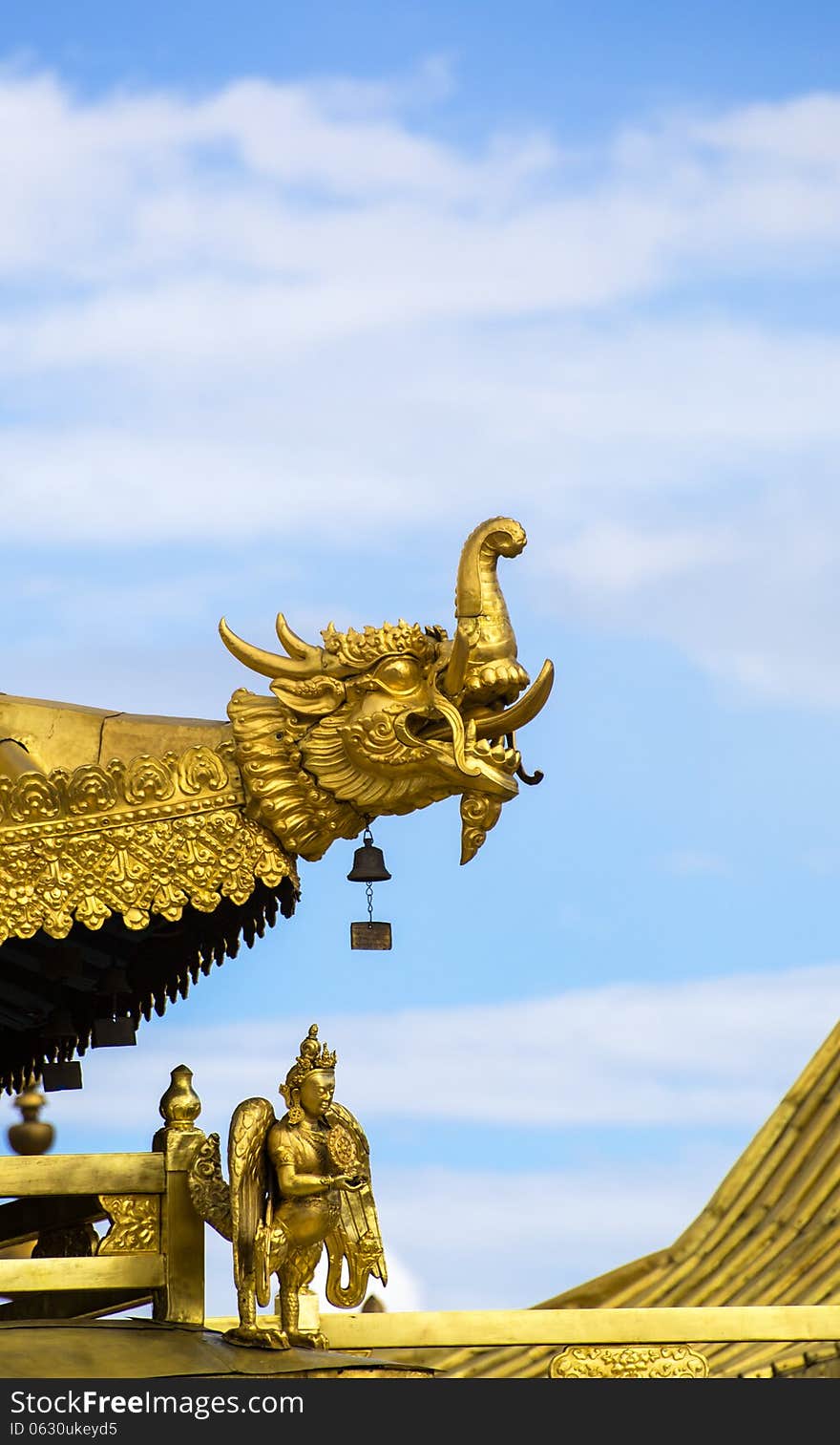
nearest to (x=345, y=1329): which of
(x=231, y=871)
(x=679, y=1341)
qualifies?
A: (x=679, y=1341)

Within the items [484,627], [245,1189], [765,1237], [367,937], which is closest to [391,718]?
[484,627]

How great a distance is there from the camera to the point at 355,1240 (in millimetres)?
8188

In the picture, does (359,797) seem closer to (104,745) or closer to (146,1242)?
(104,745)

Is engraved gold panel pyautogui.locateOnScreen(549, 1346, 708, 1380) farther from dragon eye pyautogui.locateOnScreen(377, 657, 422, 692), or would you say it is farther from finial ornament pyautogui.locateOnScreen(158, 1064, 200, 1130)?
dragon eye pyautogui.locateOnScreen(377, 657, 422, 692)

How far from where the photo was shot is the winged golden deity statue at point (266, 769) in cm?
811

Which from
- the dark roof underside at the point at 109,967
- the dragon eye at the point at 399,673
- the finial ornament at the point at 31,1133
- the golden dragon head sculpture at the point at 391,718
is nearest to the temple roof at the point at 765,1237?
the finial ornament at the point at 31,1133

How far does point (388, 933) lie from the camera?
26.6ft

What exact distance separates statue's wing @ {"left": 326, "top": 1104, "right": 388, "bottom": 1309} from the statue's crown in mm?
146

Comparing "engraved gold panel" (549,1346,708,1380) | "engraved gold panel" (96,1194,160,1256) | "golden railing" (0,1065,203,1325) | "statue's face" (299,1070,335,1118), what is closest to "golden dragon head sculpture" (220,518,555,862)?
"statue's face" (299,1070,335,1118)

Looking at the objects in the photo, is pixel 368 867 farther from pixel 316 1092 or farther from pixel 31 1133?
pixel 31 1133

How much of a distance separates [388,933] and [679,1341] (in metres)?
3.20

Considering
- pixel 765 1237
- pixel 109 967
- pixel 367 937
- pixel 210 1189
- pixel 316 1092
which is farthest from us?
pixel 765 1237

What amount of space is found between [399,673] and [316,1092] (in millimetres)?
1327

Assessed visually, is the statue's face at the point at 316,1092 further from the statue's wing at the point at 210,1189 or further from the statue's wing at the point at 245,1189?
the statue's wing at the point at 210,1189
